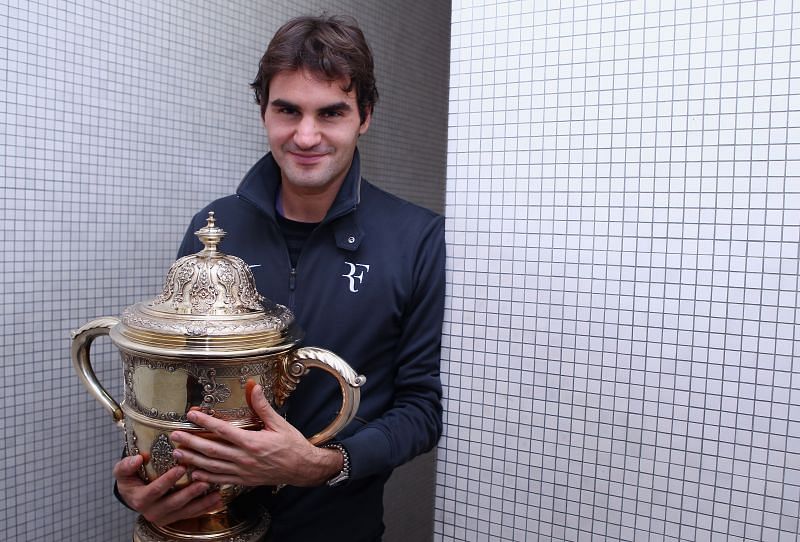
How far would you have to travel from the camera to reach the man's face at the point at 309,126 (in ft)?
3.14

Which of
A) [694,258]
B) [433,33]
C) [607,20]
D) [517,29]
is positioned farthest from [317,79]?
[433,33]

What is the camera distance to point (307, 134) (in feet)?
3.12

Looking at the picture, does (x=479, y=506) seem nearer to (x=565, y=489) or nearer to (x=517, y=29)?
(x=565, y=489)

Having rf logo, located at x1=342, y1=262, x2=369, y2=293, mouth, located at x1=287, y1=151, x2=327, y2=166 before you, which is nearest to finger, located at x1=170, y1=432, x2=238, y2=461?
rf logo, located at x1=342, y1=262, x2=369, y2=293

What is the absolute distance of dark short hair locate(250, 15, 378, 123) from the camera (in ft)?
3.13

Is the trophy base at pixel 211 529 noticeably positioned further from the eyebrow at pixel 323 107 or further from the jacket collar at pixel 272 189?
the eyebrow at pixel 323 107

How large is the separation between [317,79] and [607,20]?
0.42 metres

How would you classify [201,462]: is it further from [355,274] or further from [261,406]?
[355,274]

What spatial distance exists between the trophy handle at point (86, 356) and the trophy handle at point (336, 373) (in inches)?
10.2

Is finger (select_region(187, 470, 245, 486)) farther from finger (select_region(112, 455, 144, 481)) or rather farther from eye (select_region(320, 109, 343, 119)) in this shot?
eye (select_region(320, 109, 343, 119))

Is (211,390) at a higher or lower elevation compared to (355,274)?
lower

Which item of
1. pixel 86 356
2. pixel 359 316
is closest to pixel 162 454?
pixel 86 356

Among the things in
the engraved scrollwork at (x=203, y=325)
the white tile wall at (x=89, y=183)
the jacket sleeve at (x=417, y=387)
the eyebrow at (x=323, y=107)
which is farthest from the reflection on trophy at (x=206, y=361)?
the white tile wall at (x=89, y=183)

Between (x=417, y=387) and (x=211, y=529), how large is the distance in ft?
1.12
